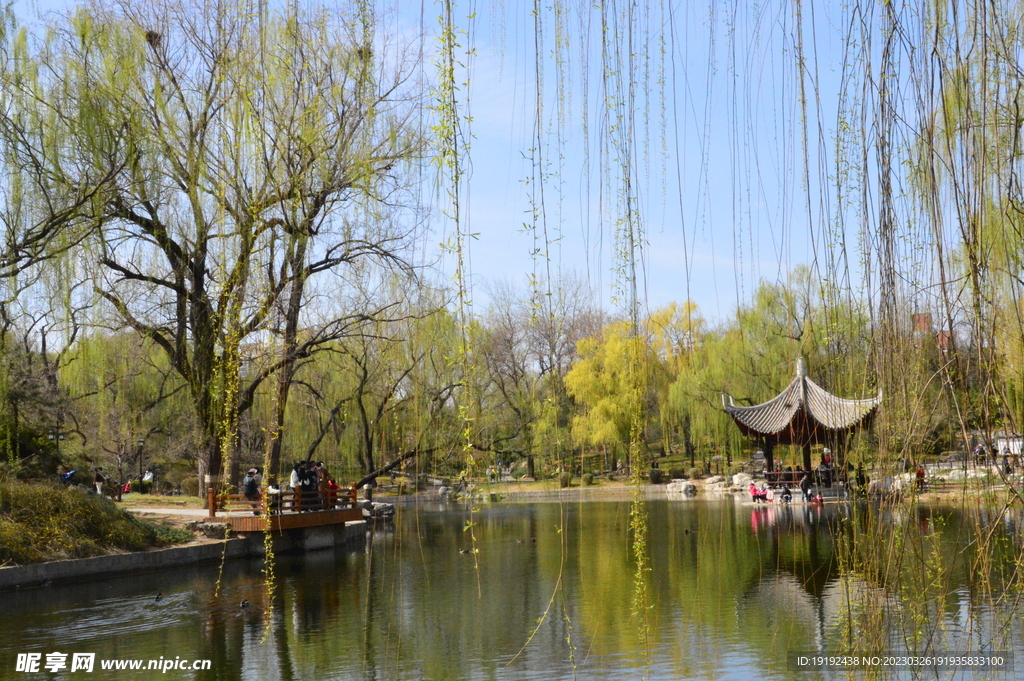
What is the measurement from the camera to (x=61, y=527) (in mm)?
9562

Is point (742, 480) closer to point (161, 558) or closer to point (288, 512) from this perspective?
point (288, 512)

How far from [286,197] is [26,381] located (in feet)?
31.2

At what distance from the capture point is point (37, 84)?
889 centimetres

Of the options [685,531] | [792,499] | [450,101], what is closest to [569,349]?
[792,499]

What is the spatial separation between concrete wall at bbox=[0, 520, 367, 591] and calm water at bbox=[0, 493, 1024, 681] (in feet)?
0.72

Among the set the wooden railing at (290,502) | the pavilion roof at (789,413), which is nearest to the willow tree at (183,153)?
the wooden railing at (290,502)

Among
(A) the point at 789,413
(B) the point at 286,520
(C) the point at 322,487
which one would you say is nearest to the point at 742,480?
(A) the point at 789,413

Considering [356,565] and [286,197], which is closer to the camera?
[286,197]

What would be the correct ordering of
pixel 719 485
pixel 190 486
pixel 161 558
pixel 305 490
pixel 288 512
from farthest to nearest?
pixel 719 485
pixel 190 486
pixel 305 490
pixel 288 512
pixel 161 558

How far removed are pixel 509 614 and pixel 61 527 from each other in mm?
5361

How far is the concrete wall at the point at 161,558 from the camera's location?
28.2 feet

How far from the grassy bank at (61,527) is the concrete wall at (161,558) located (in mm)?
199

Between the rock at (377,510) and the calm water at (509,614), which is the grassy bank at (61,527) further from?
the rock at (377,510)

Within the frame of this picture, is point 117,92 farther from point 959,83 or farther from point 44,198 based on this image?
point 959,83
